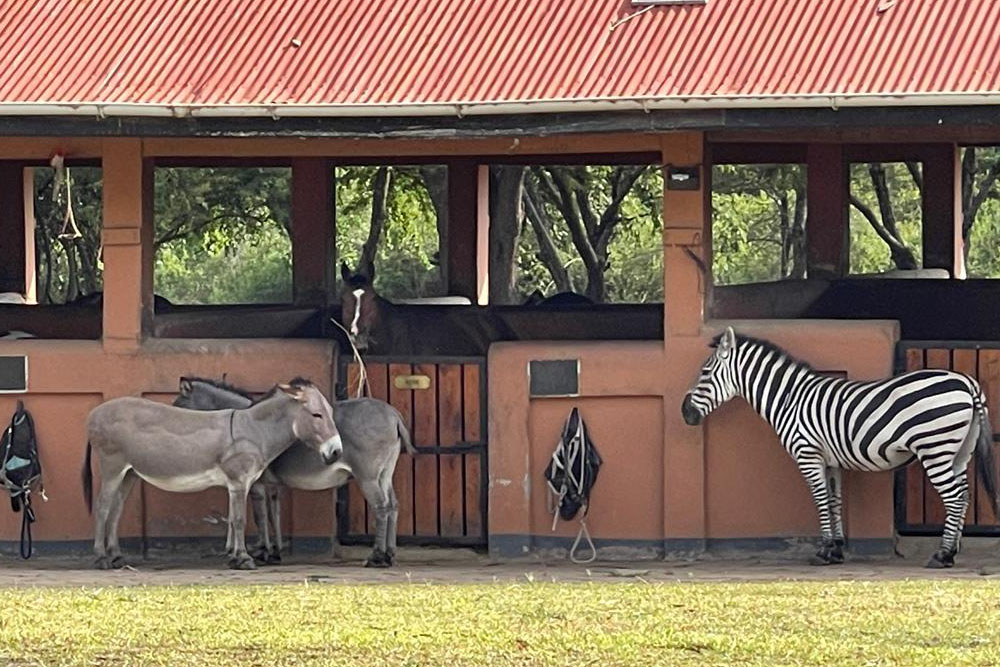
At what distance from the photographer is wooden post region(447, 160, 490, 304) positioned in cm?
1950

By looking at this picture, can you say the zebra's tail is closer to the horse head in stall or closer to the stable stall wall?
the stable stall wall

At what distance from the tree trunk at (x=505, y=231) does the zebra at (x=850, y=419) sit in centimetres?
846

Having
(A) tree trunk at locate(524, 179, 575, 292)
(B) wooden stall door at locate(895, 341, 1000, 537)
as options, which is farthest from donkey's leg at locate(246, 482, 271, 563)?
(A) tree trunk at locate(524, 179, 575, 292)

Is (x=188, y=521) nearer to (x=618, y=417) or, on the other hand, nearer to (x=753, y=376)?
(x=618, y=417)

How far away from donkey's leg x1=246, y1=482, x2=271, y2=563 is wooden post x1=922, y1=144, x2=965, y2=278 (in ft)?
24.8

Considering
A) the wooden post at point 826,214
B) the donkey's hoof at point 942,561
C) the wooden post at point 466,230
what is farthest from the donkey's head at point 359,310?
the wooden post at point 826,214

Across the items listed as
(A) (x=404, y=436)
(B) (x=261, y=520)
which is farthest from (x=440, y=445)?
(B) (x=261, y=520)

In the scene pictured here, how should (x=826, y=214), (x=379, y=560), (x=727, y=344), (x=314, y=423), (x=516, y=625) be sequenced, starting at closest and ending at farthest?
(x=516, y=625)
(x=314, y=423)
(x=727, y=344)
(x=379, y=560)
(x=826, y=214)

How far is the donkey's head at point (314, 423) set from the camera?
48.4ft

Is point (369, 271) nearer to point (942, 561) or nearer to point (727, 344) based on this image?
point (727, 344)

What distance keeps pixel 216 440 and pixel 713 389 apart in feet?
11.2

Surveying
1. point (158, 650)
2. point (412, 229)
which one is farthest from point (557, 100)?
point (412, 229)

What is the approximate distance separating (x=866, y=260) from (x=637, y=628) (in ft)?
104

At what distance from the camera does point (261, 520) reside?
15.5 m
